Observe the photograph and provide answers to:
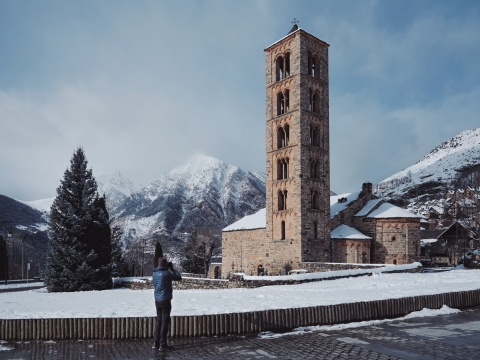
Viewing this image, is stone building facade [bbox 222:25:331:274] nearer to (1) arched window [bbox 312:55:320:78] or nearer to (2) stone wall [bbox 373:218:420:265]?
(1) arched window [bbox 312:55:320:78]

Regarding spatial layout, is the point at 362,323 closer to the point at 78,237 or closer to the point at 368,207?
the point at 78,237

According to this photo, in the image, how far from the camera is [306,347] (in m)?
8.83

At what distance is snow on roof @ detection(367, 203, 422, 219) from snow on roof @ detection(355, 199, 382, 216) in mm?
585

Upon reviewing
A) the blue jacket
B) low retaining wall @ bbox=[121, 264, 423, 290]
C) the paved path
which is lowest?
low retaining wall @ bbox=[121, 264, 423, 290]

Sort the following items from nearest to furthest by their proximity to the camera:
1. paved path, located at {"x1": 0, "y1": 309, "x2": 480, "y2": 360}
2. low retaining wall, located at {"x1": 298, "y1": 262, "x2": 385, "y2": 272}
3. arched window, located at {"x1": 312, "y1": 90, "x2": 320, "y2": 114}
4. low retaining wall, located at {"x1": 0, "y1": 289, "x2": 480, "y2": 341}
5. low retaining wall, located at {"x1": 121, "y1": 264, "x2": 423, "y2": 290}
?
paved path, located at {"x1": 0, "y1": 309, "x2": 480, "y2": 360}
low retaining wall, located at {"x1": 0, "y1": 289, "x2": 480, "y2": 341}
low retaining wall, located at {"x1": 121, "y1": 264, "x2": 423, "y2": 290}
low retaining wall, located at {"x1": 298, "y1": 262, "x2": 385, "y2": 272}
arched window, located at {"x1": 312, "y1": 90, "x2": 320, "y2": 114}

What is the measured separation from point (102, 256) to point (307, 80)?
2389cm

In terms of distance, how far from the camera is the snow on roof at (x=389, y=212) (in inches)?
1475

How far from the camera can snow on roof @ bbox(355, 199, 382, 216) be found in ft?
133

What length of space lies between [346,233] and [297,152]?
8682 millimetres

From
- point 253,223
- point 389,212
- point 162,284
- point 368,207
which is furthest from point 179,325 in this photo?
point 253,223

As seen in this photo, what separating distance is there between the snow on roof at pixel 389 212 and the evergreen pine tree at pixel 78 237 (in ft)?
77.6

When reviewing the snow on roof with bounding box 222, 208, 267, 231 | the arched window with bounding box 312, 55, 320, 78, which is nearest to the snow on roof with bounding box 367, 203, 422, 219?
the snow on roof with bounding box 222, 208, 267, 231

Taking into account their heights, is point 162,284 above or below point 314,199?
below

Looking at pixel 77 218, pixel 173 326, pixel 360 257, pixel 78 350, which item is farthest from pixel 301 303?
pixel 360 257
